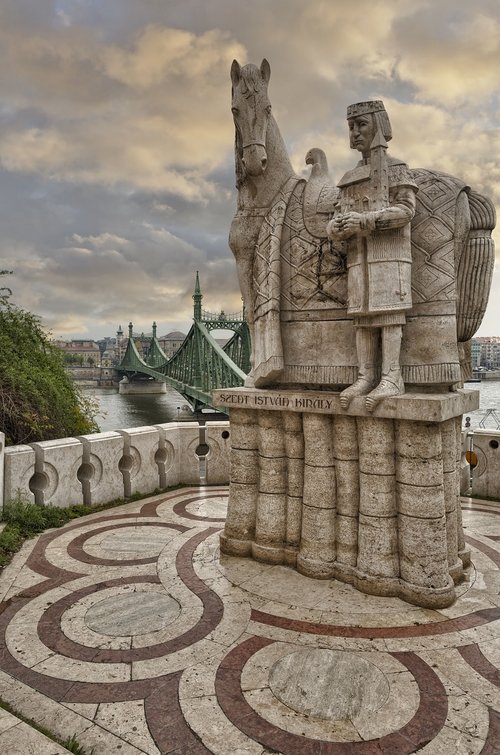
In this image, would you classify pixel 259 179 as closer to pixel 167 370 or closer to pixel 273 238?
pixel 273 238

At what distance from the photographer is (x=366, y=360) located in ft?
12.6

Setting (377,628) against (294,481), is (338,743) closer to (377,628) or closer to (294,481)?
(377,628)

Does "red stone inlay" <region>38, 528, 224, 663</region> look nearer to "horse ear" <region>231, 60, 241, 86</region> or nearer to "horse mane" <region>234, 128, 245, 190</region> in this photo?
"horse mane" <region>234, 128, 245, 190</region>

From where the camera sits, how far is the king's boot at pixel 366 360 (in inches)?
149

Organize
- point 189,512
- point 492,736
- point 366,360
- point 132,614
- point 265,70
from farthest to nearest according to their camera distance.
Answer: point 189,512, point 265,70, point 366,360, point 132,614, point 492,736

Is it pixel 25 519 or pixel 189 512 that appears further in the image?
pixel 189 512

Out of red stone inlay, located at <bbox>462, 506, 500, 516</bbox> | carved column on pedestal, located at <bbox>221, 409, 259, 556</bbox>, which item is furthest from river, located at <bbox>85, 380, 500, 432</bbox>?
carved column on pedestal, located at <bbox>221, 409, 259, 556</bbox>

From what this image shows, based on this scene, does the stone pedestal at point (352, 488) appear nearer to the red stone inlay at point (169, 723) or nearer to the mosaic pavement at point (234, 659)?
the mosaic pavement at point (234, 659)

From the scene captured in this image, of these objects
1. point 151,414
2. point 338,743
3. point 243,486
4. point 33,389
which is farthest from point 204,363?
point 338,743

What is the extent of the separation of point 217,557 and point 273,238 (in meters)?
2.79

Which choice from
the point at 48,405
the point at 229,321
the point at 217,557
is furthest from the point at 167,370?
the point at 217,557

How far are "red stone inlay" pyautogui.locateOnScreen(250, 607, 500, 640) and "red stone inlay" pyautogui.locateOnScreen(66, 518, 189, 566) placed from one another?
136cm

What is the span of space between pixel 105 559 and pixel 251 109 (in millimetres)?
3956

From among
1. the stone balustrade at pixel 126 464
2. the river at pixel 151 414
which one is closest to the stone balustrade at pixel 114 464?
the stone balustrade at pixel 126 464
